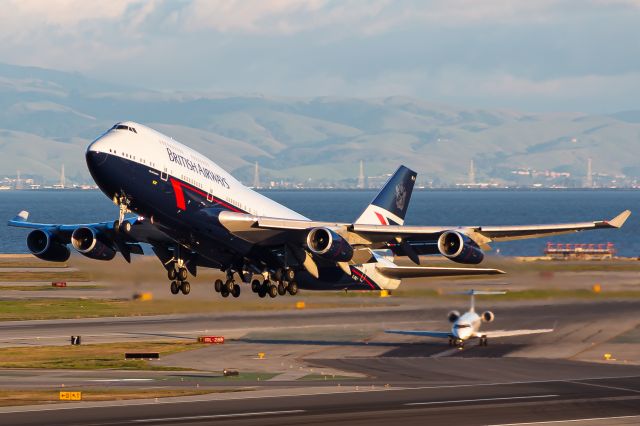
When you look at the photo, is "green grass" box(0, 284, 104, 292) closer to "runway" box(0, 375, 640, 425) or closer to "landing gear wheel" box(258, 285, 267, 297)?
"runway" box(0, 375, 640, 425)

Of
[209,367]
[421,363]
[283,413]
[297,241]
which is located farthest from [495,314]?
[297,241]

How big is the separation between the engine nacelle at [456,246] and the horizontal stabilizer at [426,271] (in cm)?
716

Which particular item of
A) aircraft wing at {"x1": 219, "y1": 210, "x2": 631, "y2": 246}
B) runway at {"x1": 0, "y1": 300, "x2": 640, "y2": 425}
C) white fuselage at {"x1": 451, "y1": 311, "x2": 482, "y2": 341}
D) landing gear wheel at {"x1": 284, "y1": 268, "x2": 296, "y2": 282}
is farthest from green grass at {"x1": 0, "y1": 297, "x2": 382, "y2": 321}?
aircraft wing at {"x1": 219, "y1": 210, "x2": 631, "y2": 246}

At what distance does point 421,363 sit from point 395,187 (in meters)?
20.7

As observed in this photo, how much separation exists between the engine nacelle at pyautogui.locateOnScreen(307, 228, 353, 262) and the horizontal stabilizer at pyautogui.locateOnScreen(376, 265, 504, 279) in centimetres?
1180

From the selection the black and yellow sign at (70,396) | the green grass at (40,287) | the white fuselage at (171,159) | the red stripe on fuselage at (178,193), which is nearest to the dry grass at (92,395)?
the black and yellow sign at (70,396)

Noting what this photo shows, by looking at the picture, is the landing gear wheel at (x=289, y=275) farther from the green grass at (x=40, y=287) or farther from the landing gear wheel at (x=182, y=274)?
the green grass at (x=40, y=287)

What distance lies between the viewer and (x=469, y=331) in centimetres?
10294

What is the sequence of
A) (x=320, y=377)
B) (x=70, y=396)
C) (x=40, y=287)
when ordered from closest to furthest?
(x=70, y=396)
(x=320, y=377)
(x=40, y=287)

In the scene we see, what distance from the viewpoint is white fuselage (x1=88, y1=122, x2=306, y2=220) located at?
56.5 meters

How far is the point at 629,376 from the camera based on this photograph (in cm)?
9212

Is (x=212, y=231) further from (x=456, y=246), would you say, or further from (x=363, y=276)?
(x=363, y=276)

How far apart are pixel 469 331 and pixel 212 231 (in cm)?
4706

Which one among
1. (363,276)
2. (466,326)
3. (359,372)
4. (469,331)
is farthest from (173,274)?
(469,331)
